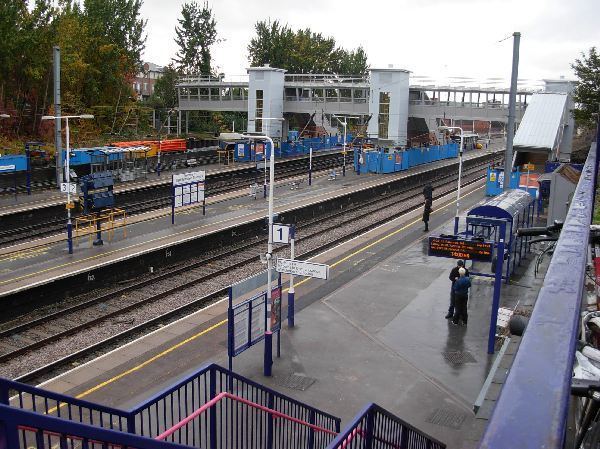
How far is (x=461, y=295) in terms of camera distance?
583 inches

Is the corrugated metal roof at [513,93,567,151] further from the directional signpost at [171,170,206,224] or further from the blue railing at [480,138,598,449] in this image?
the blue railing at [480,138,598,449]

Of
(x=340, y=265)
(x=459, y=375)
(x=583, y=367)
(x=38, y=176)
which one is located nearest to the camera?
(x=583, y=367)

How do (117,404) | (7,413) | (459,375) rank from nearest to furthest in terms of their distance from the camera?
(7,413), (117,404), (459,375)

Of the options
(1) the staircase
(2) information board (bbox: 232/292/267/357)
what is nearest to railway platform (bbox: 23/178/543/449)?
(2) information board (bbox: 232/292/267/357)

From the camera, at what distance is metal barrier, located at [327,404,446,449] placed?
5.34 metres

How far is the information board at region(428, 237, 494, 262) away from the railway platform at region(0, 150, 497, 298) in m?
10.0

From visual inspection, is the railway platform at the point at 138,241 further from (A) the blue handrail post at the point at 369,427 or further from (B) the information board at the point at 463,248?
(A) the blue handrail post at the point at 369,427

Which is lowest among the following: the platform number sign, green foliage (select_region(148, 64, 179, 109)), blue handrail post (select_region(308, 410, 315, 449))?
blue handrail post (select_region(308, 410, 315, 449))

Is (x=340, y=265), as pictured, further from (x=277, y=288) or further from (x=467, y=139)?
(x=467, y=139)

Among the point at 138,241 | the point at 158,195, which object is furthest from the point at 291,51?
the point at 138,241

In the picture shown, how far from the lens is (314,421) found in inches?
356

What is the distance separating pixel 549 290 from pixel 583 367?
0.64 meters

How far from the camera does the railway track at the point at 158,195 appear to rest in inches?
939

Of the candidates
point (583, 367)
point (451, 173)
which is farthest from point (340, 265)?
point (451, 173)
